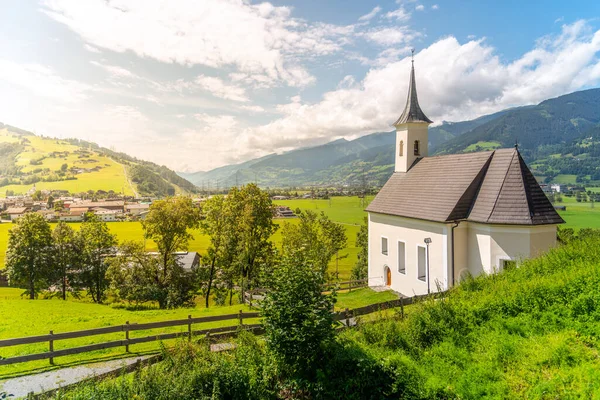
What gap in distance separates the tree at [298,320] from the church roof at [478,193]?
39.5 ft

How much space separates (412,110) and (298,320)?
2322 centimetres

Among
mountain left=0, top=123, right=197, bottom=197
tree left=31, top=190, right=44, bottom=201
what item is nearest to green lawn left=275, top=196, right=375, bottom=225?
mountain left=0, top=123, right=197, bottom=197

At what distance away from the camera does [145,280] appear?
25.2m

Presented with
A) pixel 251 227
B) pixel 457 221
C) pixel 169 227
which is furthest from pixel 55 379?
pixel 457 221

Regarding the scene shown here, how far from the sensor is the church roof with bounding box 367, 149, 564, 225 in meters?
16.0

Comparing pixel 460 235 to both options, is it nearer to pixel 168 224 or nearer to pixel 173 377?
pixel 173 377

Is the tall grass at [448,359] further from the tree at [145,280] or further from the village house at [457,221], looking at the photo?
the tree at [145,280]

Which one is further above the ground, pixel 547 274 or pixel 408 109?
pixel 408 109

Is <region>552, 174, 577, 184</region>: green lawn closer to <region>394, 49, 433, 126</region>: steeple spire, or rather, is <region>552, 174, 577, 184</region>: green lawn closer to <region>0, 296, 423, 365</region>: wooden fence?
<region>394, 49, 433, 126</region>: steeple spire

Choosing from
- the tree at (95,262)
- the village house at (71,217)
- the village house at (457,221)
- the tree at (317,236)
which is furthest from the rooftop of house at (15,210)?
the village house at (457,221)

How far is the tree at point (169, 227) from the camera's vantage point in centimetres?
2427

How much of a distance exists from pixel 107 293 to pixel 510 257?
105ft

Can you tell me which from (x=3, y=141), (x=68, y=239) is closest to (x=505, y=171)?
(x=68, y=239)

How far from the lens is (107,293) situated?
29.0 m
